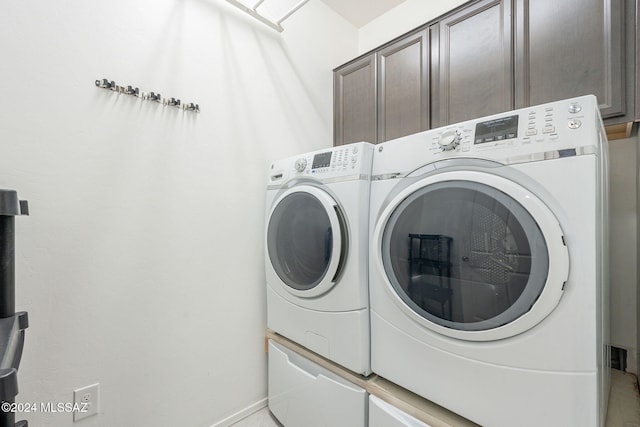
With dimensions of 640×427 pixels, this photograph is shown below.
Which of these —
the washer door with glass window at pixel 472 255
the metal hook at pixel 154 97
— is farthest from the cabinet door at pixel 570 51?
the metal hook at pixel 154 97

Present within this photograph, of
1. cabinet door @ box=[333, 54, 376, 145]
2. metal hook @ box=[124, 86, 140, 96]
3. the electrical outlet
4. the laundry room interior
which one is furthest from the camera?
cabinet door @ box=[333, 54, 376, 145]

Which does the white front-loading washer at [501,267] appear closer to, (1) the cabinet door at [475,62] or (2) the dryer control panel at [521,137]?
(2) the dryer control panel at [521,137]

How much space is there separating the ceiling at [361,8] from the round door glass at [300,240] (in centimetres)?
158

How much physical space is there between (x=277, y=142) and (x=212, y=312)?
3.37 ft

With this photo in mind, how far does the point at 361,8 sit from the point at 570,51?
1.47 metres

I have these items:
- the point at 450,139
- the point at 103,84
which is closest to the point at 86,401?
the point at 103,84

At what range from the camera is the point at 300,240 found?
133 cm

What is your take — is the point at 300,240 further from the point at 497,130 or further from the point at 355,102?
the point at 355,102

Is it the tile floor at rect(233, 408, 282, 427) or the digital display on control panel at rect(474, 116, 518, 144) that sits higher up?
the digital display on control panel at rect(474, 116, 518, 144)

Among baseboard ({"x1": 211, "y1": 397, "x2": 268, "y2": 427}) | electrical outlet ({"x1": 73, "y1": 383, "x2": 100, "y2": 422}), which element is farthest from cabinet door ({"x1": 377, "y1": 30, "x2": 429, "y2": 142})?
electrical outlet ({"x1": 73, "y1": 383, "x2": 100, "y2": 422})

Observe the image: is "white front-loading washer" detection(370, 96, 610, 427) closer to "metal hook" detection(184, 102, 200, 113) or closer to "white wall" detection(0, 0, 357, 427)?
"white wall" detection(0, 0, 357, 427)

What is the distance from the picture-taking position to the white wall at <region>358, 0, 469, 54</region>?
1.81 meters

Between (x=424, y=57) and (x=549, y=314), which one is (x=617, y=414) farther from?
(x=424, y=57)

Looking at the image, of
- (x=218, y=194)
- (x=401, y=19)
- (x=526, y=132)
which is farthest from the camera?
(x=401, y=19)
